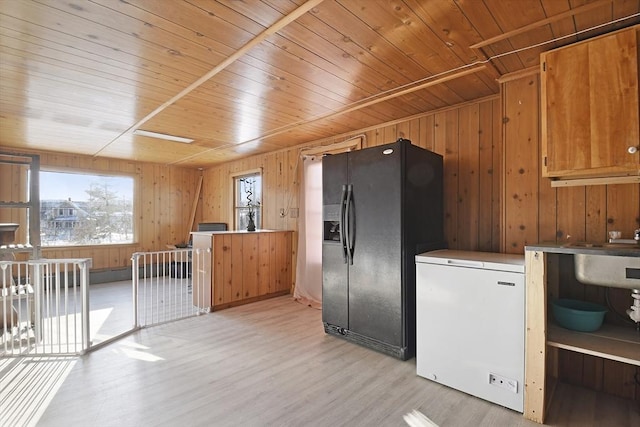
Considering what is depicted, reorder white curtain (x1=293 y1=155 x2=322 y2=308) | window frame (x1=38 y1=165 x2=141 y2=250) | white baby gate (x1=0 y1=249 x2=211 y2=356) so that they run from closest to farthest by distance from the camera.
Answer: white baby gate (x1=0 y1=249 x2=211 y2=356) → white curtain (x1=293 y1=155 x2=322 y2=308) → window frame (x1=38 y1=165 x2=141 y2=250)

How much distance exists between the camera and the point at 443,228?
3166mm

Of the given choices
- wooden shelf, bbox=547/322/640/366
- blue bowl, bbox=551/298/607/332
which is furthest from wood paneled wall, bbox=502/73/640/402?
wooden shelf, bbox=547/322/640/366

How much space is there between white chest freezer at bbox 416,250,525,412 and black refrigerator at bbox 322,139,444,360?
0.27m

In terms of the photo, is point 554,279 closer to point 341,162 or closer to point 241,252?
point 341,162

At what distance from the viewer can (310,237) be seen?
443 centimetres

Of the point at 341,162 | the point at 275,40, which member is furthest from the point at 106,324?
the point at 275,40

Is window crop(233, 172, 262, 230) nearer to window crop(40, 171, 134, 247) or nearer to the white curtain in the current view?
the white curtain

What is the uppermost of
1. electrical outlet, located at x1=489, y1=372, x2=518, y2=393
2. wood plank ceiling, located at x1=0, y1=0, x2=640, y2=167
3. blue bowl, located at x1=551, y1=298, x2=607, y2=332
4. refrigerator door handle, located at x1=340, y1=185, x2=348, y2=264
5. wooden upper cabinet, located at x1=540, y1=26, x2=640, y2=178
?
wood plank ceiling, located at x1=0, y1=0, x2=640, y2=167

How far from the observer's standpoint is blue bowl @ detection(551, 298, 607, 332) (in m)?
1.96

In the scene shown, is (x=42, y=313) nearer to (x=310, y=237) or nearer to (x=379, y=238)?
(x=310, y=237)

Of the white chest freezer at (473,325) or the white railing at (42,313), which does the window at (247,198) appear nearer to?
the white railing at (42,313)

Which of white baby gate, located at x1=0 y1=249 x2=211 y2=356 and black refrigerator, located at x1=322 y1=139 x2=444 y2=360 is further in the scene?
white baby gate, located at x1=0 y1=249 x2=211 y2=356

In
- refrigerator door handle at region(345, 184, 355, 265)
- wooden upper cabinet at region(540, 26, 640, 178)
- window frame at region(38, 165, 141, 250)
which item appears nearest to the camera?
wooden upper cabinet at region(540, 26, 640, 178)

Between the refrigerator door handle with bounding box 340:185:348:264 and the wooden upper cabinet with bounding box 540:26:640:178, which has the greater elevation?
the wooden upper cabinet with bounding box 540:26:640:178
